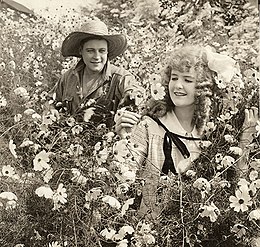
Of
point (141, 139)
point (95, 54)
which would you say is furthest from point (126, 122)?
point (95, 54)

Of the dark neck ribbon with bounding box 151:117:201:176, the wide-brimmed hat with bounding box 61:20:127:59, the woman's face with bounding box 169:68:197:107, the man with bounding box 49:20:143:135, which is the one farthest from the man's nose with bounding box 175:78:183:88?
the wide-brimmed hat with bounding box 61:20:127:59

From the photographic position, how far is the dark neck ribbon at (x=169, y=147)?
158 cm

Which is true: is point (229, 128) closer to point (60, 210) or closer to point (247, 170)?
point (247, 170)

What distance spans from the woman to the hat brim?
1.08 feet

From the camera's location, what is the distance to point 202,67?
1.64 m

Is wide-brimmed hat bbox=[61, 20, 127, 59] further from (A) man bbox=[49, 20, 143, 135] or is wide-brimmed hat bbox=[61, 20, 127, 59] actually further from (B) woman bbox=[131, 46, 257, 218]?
(B) woman bbox=[131, 46, 257, 218]

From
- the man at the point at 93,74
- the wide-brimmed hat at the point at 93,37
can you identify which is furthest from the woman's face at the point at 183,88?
the wide-brimmed hat at the point at 93,37

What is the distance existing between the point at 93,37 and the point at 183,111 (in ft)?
1.51

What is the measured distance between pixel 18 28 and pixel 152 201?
0.96 metres

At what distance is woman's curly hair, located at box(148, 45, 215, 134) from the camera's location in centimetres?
163

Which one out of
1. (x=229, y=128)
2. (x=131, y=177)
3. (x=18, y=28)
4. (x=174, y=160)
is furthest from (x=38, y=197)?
(x=18, y=28)

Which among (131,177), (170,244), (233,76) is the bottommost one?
(170,244)

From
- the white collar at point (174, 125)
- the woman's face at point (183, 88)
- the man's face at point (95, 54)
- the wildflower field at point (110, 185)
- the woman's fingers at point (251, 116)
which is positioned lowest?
the wildflower field at point (110, 185)

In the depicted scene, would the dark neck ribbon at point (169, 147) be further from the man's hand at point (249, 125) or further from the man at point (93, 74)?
the man at point (93, 74)
